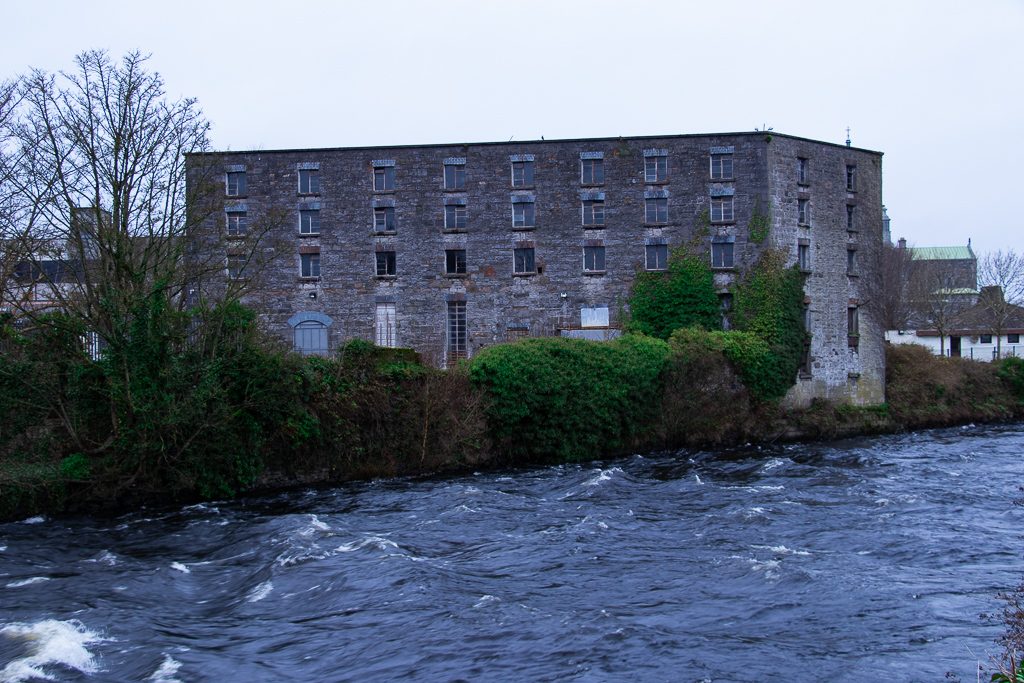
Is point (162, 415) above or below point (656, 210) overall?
below

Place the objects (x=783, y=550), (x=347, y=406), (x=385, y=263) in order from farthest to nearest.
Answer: (x=385, y=263) → (x=347, y=406) → (x=783, y=550)

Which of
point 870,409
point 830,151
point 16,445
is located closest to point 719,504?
point 16,445

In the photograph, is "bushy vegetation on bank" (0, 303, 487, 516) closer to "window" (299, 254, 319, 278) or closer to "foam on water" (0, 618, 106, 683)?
"foam on water" (0, 618, 106, 683)

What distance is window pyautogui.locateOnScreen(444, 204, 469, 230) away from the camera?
37.8 m

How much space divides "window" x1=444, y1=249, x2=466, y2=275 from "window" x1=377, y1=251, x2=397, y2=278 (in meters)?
2.31

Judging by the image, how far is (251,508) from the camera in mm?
20312

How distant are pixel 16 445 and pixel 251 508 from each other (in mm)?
5571

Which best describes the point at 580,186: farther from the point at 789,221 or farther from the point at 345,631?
the point at 345,631

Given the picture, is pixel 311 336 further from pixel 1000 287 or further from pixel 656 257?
pixel 1000 287

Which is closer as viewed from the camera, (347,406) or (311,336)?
(347,406)

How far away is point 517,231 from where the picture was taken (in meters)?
37.7

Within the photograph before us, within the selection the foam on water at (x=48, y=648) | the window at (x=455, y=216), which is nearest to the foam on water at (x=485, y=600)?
the foam on water at (x=48, y=648)

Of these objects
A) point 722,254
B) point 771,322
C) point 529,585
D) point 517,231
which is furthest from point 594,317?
point 529,585

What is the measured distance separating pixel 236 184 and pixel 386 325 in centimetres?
920
